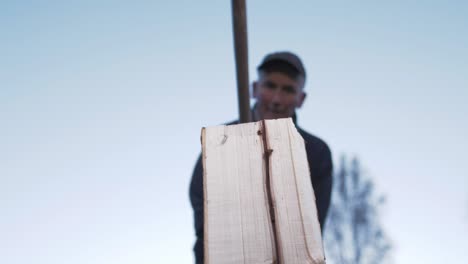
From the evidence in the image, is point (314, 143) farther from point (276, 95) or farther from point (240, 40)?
point (240, 40)

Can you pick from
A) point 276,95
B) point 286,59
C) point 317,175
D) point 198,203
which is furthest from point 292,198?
point 286,59

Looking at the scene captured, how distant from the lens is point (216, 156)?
1.08 meters

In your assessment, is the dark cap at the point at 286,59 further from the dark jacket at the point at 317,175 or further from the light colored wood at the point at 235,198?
the light colored wood at the point at 235,198

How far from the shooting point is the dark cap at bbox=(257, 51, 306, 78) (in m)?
3.00

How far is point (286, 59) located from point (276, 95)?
0.26 meters

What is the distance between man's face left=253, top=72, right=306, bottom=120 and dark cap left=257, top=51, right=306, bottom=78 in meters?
0.07

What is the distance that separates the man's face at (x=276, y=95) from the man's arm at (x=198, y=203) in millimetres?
617

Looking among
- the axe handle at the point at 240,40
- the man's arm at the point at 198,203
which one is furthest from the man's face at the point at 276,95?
the axe handle at the point at 240,40

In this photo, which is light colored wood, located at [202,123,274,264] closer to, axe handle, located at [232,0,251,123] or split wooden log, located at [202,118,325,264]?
split wooden log, located at [202,118,325,264]

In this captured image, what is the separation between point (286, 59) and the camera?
2998 mm

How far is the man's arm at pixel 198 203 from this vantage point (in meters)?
2.11

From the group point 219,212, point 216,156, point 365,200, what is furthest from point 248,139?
point 365,200

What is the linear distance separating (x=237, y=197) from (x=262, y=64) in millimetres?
2165

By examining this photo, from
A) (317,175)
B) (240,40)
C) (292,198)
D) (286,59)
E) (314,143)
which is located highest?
(286,59)
